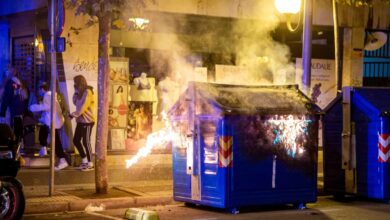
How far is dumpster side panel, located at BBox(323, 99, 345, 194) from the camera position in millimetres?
11820

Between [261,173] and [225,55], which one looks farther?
[225,55]

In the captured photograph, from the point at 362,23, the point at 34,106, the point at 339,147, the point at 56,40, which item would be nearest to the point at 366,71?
the point at 362,23

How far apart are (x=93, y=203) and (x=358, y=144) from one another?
4.60 meters

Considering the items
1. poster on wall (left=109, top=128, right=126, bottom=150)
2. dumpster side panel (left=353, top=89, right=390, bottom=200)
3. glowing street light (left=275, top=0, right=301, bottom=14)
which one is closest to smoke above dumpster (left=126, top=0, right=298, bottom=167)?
poster on wall (left=109, top=128, right=126, bottom=150)

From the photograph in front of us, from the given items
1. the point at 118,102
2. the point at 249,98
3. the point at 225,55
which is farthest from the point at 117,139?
the point at 249,98

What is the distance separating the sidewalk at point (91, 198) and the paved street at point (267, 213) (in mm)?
209

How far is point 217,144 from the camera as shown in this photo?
9.89m

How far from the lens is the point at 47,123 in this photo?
14.2 meters

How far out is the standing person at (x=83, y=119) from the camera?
1375 centimetres

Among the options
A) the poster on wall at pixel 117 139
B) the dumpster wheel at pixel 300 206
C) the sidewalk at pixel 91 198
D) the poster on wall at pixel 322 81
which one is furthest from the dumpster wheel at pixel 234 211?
the poster on wall at pixel 322 81

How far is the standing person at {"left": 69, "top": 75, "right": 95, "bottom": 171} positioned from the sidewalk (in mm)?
1508

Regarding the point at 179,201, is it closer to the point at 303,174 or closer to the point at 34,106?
the point at 303,174

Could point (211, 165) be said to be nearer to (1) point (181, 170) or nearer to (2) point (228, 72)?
(1) point (181, 170)

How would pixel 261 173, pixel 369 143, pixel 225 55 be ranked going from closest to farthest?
pixel 261 173
pixel 369 143
pixel 225 55
